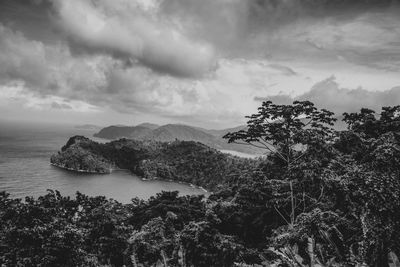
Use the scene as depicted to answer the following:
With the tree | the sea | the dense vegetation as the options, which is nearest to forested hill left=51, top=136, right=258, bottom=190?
the sea

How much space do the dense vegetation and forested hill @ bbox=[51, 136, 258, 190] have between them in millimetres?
85145

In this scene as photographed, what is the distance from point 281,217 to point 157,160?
Result: 118 metres

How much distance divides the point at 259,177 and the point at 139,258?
30.8 ft

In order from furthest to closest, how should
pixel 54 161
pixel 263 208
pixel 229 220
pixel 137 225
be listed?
1. pixel 54 161
2. pixel 137 225
3. pixel 229 220
4. pixel 263 208

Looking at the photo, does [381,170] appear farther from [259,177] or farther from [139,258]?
[139,258]

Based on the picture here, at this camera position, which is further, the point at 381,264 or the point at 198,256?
the point at 198,256

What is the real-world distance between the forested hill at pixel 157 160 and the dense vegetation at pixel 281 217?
279 feet

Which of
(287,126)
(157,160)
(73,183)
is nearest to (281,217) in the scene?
(287,126)

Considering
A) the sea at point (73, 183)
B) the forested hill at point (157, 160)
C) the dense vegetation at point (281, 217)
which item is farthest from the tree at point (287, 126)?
the forested hill at point (157, 160)

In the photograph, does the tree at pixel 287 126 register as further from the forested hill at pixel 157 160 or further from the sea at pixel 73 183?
the forested hill at pixel 157 160

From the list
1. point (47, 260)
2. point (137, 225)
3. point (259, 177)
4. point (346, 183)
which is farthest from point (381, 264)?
point (137, 225)

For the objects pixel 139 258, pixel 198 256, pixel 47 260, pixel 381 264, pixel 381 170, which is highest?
pixel 381 170

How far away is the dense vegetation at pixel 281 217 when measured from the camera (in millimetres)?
5383

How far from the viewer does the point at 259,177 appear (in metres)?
12.5
